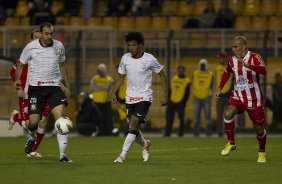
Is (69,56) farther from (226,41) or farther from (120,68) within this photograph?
(120,68)

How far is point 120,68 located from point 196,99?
12664mm

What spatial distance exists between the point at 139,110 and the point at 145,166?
1207mm

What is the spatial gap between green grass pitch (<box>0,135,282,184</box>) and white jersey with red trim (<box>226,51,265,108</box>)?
3.27 ft

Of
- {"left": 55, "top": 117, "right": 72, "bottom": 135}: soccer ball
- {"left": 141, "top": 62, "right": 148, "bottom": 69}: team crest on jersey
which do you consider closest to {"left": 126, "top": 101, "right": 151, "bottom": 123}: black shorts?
{"left": 141, "top": 62, "right": 148, "bottom": 69}: team crest on jersey

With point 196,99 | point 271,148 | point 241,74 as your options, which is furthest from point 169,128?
point 241,74

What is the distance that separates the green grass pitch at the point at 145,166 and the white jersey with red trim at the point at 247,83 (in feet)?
3.27

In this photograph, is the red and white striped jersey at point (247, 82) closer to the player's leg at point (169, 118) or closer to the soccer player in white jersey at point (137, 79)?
the soccer player in white jersey at point (137, 79)

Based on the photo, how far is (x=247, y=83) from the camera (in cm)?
1859

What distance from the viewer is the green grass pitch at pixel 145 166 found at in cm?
1469

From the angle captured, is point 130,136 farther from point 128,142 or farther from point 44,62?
point 44,62

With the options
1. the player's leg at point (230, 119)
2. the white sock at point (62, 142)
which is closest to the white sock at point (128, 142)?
the white sock at point (62, 142)

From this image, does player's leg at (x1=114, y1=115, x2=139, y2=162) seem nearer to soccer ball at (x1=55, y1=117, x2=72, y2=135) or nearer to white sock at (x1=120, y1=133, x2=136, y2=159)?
white sock at (x1=120, y1=133, x2=136, y2=159)

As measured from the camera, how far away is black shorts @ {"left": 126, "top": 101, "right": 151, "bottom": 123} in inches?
703

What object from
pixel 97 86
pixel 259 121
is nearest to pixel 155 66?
pixel 259 121
